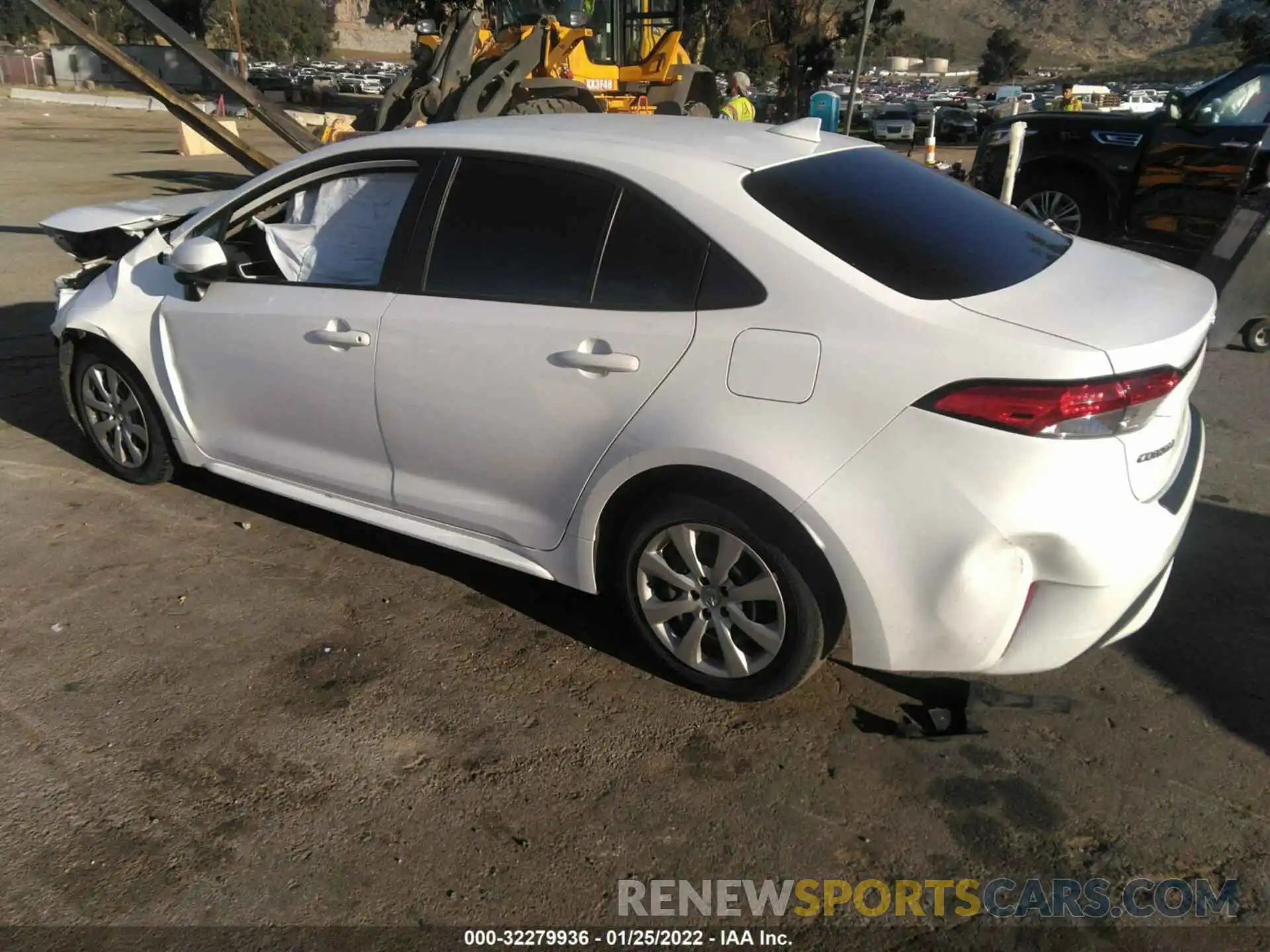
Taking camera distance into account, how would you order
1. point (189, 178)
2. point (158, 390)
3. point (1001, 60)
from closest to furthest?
point (158, 390) < point (189, 178) < point (1001, 60)

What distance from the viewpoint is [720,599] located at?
122 inches

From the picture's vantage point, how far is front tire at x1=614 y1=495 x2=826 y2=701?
2.95 meters

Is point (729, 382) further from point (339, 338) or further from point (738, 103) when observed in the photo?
point (738, 103)

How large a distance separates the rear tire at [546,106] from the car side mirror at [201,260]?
742 cm

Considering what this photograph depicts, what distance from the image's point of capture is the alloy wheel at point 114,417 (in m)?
4.61

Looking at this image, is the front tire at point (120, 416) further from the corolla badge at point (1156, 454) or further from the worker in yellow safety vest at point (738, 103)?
the worker in yellow safety vest at point (738, 103)

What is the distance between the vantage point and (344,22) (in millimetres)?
A: 143500

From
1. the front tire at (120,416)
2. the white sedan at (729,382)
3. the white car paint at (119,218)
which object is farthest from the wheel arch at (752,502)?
the white car paint at (119,218)

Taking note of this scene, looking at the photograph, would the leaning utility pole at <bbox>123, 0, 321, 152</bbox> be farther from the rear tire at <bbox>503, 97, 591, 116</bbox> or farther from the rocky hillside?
the rocky hillside

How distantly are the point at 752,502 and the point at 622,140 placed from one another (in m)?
1.30

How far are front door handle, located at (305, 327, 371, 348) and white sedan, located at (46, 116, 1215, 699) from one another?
0.01m

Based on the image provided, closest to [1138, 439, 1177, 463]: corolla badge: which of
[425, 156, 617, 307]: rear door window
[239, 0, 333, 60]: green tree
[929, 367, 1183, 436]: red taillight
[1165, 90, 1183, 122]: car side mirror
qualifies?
[929, 367, 1183, 436]: red taillight

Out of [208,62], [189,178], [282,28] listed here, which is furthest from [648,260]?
[282,28]

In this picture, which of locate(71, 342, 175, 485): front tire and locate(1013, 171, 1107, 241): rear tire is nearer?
locate(71, 342, 175, 485): front tire
